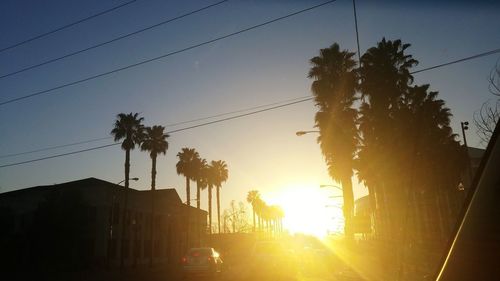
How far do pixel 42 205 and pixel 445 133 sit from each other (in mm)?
35644

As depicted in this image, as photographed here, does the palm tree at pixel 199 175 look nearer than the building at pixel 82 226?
No

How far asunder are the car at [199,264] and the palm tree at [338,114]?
11953 millimetres

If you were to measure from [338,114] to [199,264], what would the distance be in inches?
610

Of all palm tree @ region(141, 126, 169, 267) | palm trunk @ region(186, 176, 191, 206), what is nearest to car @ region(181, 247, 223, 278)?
palm tree @ region(141, 126, 169, 267)

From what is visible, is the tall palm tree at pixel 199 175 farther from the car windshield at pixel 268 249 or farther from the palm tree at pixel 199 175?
the car windshield at pixel 268 249

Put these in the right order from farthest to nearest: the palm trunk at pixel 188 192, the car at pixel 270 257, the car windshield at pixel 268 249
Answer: the palm trunk at pixel 188 192 → the car windshield at pixel 268 249 → the car at pixel 270 257

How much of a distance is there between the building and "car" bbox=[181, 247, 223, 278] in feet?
64.3

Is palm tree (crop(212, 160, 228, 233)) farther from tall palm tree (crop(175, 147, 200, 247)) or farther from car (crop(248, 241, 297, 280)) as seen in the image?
car (crop(248, 241, 297, 280))

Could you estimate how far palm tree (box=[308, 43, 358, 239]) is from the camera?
31359 mm

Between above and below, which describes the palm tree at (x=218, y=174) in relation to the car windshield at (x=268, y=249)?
above

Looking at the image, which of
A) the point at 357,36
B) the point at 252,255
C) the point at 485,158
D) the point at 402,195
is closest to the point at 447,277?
the point at 485,158

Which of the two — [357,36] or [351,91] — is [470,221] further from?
[351,91]

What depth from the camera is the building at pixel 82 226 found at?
38844mm

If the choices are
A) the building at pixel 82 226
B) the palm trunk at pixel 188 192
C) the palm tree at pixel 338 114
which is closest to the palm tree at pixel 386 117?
the palm tree at pixel 338 114
